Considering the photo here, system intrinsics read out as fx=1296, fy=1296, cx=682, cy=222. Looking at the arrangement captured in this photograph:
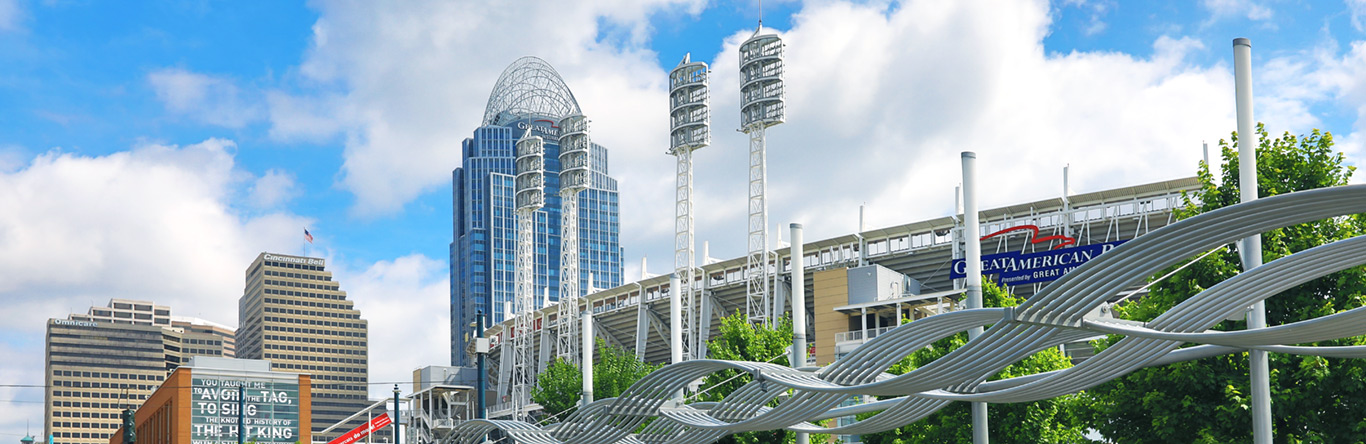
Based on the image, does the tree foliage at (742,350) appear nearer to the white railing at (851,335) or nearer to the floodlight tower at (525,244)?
the white railing at (851,335)

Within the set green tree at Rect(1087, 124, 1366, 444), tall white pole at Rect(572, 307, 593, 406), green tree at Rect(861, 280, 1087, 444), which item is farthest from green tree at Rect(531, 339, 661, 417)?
green tree at Rect(1087, 124, 1366, 444)

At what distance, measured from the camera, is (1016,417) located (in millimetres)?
26547

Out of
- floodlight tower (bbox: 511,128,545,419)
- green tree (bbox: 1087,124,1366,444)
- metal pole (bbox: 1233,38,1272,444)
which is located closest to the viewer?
metal pole (bbox: 1233,38,1272,444)

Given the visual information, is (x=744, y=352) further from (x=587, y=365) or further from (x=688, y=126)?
(x=688, y=126)

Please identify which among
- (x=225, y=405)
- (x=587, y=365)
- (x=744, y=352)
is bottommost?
(x=587, y=365)

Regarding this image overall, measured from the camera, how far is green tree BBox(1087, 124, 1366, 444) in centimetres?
1980

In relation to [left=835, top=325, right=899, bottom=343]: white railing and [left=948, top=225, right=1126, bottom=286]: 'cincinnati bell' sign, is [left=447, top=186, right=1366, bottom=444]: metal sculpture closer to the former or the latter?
[left=948, top=225, right=1126, bottom=286]: 'cincinnati bell' sign

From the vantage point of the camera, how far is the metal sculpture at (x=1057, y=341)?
545 inches

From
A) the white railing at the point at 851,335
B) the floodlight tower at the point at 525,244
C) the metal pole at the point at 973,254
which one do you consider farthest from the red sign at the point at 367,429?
the metal pole at the point at 973,254

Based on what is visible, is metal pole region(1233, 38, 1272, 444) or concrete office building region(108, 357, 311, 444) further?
concrete office building region(108, 357, 311, 444)

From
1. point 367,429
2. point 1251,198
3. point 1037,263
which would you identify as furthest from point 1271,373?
point 367,429

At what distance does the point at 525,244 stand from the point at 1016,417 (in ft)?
273

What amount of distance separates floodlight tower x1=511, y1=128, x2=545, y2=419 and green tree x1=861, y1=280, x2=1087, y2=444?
75.5 metres

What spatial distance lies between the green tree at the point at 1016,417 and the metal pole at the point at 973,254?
2.47 metres
